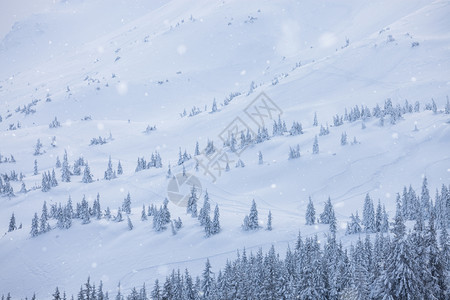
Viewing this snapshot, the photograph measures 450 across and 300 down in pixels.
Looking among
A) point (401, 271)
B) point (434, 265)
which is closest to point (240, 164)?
point (434, 265)

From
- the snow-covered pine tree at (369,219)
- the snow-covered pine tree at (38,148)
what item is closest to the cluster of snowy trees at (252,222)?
the snow-covered pine tree at (369,219)

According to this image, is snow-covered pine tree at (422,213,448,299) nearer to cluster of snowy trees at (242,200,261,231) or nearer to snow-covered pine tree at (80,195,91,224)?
cluster of snowy trees at (242,200,261,231)

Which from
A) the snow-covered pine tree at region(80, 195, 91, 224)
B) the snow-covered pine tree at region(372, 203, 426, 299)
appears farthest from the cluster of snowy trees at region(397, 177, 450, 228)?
the snow-covered pine tree at region(80, 195, 91, 224)

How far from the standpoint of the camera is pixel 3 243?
76000 mm

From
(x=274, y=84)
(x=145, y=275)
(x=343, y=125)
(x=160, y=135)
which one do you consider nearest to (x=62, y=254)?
(x=145, y=275)

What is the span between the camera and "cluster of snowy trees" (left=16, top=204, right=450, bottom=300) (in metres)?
27.8

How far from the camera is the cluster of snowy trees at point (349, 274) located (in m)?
27.8

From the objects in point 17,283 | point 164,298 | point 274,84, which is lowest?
point 17,283

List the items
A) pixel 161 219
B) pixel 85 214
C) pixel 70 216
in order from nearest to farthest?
1. pixel 161 219
2. pixel 85 214
3. pixel 70 216

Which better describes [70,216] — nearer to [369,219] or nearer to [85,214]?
[85,214]

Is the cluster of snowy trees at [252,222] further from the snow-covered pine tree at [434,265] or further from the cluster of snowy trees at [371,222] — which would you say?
the snow-covered pine tree at [434,265]

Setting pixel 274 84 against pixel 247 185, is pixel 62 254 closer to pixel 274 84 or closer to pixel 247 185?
pixel 247 185

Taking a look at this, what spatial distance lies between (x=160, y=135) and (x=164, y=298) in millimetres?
112236

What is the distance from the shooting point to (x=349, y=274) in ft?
125
